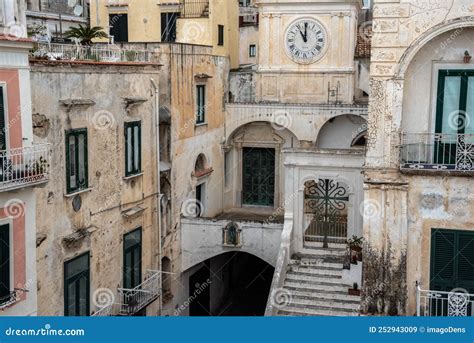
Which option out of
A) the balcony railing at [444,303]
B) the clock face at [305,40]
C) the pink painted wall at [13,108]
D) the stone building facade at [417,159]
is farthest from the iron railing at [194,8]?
the balcony railing at [444,303]

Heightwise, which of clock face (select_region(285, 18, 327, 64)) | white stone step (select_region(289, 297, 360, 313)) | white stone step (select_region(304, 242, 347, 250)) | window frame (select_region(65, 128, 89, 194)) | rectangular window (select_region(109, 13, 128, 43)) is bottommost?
white stone step (select_region(289, 297, 360, 313))

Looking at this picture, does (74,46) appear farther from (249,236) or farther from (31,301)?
(249,236)

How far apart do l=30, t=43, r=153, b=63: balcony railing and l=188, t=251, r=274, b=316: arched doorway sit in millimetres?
9438

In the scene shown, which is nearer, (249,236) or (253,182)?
(249,236)

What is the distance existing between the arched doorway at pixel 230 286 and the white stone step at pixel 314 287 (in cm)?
701

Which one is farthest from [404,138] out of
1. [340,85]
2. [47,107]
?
[340,85]

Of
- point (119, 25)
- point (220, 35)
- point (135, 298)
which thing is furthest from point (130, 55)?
point (119, 25)

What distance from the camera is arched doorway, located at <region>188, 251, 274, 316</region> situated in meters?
26.7

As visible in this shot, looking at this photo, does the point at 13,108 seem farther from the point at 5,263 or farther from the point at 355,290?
the point at 355,290

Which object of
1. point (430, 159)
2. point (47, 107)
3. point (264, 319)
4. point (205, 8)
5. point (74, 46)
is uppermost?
point (205, 8)

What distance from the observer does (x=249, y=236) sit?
23.7 meters

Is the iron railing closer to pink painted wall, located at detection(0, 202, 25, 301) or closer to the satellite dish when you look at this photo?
the satellite dish

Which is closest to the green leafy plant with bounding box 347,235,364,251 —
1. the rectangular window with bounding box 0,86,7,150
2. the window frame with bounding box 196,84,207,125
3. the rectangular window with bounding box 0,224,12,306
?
the window frame with bounding box 196,84,207,125

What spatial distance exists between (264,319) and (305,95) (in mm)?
20636
